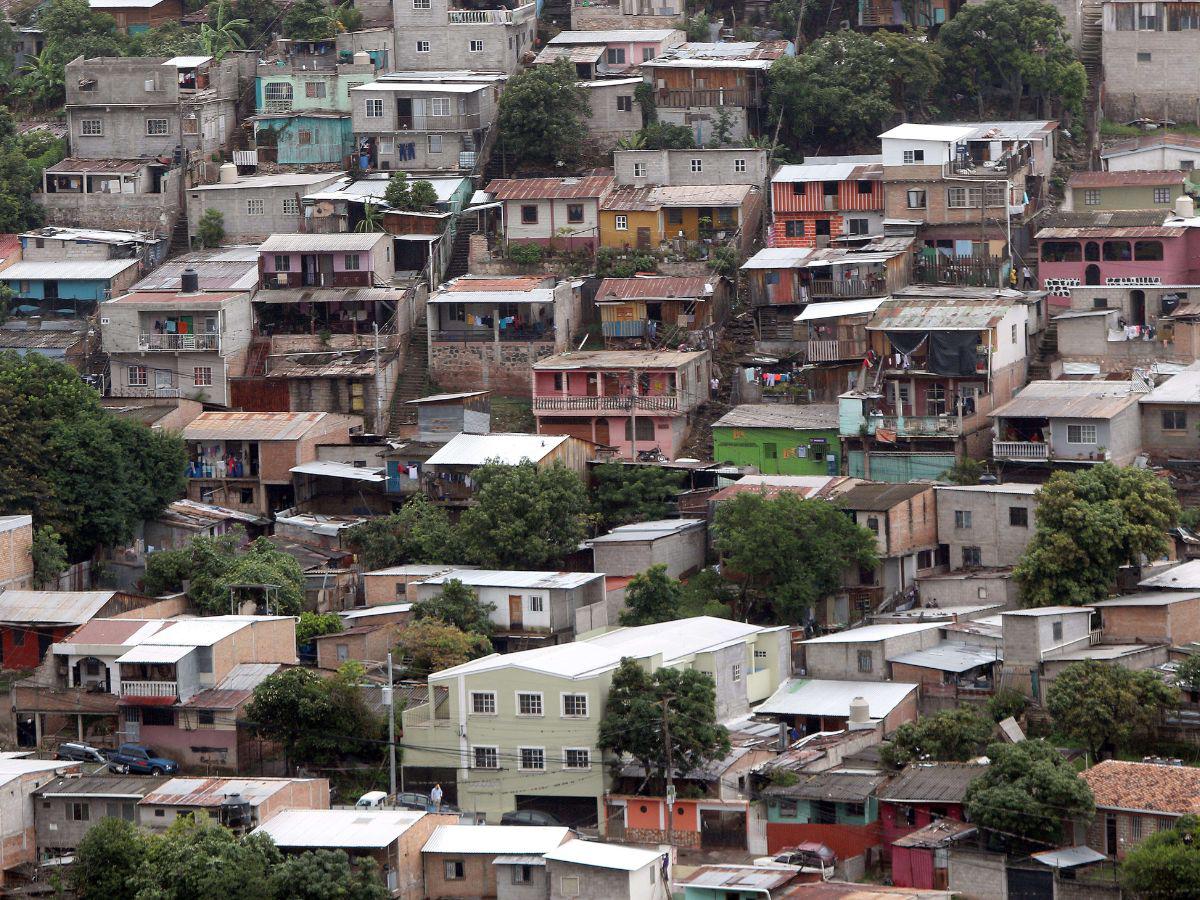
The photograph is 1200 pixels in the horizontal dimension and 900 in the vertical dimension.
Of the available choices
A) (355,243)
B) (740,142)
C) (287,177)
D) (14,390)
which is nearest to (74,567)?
(14,390)

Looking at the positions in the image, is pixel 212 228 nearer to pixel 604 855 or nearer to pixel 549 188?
pixel 549 188

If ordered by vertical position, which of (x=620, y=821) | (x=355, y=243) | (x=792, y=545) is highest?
(x=355, y=243)

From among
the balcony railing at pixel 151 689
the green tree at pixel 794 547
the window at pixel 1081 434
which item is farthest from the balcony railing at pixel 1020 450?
the balcony railing at pixel 151 689

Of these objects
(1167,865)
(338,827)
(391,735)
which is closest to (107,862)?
(338,827)

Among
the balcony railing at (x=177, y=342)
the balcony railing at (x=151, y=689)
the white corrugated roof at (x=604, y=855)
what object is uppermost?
the balcony railing at (x=177, y=342)

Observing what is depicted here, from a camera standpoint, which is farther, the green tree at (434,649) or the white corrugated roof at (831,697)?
the green tree at (434,649)

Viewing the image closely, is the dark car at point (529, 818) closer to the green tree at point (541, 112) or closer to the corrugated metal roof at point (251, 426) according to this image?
the corrugated metal roof at point (251, 426)

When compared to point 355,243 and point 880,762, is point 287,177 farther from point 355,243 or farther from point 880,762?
point 880,762
